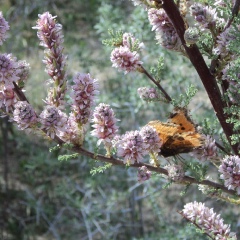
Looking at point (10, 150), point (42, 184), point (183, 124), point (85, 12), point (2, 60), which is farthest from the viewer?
point (85, 12)

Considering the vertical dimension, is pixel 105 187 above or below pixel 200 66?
above

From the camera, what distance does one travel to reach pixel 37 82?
4398 mm

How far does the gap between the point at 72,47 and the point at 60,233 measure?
158cm

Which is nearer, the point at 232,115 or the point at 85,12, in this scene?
the point at 232,115

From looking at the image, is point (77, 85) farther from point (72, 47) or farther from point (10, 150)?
point (72, 47)

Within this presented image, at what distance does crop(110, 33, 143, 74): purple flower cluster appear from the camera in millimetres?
1442

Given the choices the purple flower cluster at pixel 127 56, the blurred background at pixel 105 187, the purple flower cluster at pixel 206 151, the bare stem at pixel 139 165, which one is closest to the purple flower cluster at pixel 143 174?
the bare stem at pixel 139 165

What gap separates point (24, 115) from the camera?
124 centimetres

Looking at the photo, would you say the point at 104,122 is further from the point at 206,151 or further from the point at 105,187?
the point at 105,187

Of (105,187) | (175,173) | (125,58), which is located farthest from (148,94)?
(105,187)

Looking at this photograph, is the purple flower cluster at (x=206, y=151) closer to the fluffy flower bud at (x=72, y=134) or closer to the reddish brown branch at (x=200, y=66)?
the reddish brown branch at (x=200, y=66)

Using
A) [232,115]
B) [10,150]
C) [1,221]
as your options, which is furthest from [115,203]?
[232,115]

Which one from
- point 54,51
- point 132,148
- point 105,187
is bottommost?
point 132,148

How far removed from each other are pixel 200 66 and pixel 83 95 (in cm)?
30
